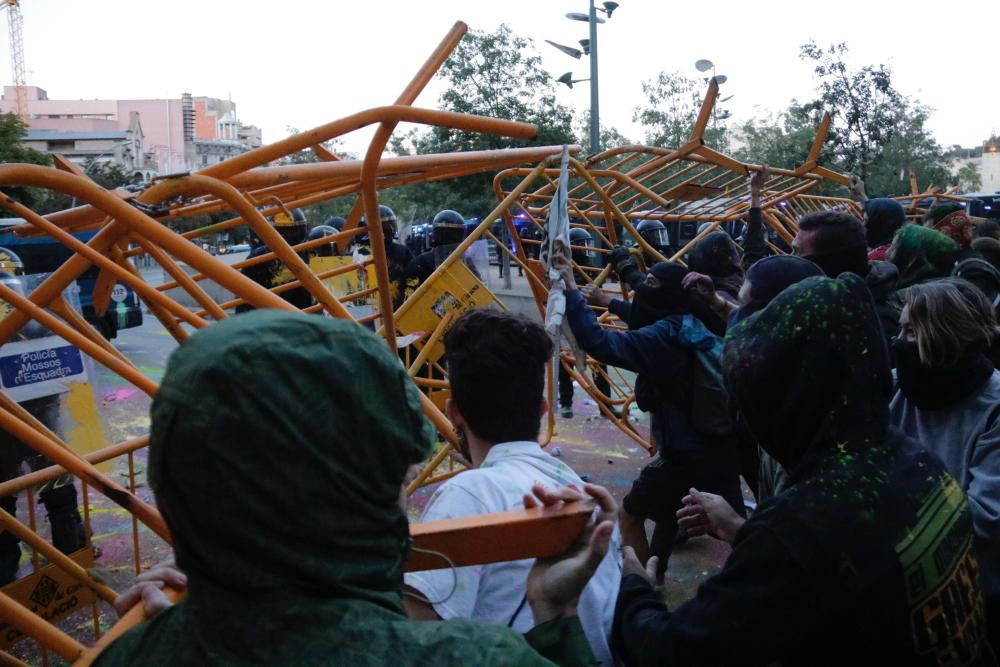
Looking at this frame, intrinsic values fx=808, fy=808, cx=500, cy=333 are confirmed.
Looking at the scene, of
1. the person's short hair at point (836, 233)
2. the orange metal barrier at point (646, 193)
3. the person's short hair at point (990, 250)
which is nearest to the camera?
the person's short hair at point (836, 233)

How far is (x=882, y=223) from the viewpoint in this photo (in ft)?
16.8

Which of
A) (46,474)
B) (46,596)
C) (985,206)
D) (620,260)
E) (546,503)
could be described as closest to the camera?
(546,503)

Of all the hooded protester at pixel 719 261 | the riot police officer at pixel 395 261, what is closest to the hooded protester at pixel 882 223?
the hooded protester at pixel 719 261

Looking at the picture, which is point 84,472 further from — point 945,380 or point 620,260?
point 620,260

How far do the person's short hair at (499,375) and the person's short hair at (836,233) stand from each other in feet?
6.85

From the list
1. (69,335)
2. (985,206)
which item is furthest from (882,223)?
(985,206)

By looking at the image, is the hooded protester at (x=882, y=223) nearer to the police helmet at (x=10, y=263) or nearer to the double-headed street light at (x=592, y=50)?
the police helmet at (x=10, y=263)

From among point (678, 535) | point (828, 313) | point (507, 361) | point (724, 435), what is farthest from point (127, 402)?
point (828, 313)

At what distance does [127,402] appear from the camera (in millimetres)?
8672

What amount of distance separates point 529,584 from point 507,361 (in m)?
0.58

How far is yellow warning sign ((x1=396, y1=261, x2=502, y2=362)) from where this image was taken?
416cm

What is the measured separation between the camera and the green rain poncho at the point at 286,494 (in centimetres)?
81

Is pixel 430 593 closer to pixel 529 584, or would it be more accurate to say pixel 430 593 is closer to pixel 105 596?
pixel 529 584

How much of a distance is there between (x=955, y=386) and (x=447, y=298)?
96.6 inches
